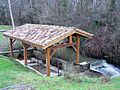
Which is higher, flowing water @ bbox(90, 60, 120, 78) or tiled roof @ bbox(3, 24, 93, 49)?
tiled roof @ bbox(3, 24, 93, 49)

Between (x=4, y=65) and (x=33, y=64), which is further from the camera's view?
(x=33, y=64)

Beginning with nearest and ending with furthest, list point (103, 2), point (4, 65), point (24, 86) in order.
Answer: point (24, 86)
point (4, 65)
point (103, 2)

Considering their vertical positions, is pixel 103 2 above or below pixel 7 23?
above

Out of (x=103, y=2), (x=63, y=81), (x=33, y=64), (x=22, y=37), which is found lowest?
(x=33, y=64)

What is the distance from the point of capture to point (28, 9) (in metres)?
27.9

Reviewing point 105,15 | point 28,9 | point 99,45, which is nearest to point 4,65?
point 99,45

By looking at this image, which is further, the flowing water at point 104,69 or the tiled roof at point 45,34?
the flowing water at point 104,69

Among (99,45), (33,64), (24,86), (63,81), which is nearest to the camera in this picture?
(24,86)

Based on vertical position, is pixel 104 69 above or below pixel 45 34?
below

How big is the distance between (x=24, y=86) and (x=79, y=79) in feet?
6.48

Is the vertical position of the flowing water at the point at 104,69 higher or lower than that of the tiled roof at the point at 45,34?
lower

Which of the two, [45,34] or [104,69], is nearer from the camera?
[45,34]

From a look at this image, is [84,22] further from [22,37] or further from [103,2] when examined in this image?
[22,37]

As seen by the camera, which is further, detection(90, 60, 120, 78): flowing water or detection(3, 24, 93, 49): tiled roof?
detection(90, 60, 120, 78): flowing water
